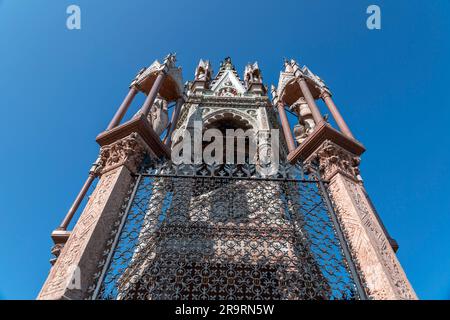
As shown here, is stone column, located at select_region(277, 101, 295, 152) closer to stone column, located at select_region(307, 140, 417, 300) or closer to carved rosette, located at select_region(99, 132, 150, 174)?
stone column, located at select_region(307, 140, 417, 300)

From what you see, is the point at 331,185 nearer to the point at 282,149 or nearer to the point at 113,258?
the point at 113,258

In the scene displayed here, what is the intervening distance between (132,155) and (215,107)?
424 inches

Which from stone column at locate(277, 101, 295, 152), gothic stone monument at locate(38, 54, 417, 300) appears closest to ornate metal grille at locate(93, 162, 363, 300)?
gothic stone monument at locate(38, 54, 417, 300)

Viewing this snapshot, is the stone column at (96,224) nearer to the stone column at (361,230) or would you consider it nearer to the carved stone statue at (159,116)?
the carved stone statue at (159,116)

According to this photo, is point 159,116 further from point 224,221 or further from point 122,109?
point 224,221

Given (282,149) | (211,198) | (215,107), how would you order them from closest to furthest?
1. (211,198)
2. (282,149)
3. (215,107)

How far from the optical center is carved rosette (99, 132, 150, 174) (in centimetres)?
636

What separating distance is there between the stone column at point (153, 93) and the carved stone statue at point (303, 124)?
380 cm

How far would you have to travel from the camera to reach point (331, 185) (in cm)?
636

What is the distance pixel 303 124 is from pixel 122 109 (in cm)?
476

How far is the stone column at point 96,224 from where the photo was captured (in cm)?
439

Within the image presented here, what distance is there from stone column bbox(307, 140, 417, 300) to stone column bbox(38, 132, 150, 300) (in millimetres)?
3638
